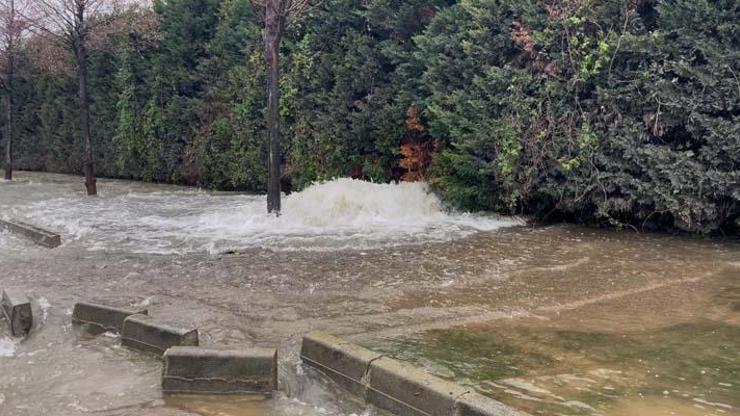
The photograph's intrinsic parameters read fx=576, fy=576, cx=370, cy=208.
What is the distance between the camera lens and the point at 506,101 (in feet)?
32.9

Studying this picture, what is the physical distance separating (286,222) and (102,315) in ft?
18.1

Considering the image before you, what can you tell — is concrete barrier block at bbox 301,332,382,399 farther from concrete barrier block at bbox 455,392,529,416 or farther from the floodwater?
concrete barrier block at bbox 455,392,529,416

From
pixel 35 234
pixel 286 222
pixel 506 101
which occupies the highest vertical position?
pixel 506 101

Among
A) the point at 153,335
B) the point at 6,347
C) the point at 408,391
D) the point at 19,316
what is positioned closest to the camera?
the point at 408,391

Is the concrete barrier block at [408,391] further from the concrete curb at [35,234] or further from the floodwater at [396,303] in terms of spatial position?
the concrete curb at [35,234]

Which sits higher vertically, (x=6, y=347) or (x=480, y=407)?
(x=480, y=407)

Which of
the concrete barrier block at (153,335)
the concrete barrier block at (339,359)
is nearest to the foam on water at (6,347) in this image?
the concrete barrier block at (153,335)

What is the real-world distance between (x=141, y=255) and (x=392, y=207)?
189 inches

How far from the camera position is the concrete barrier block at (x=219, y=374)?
3.80 m

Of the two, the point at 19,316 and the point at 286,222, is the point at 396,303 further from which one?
the point at 286,222

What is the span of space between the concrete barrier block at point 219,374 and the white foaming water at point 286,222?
440 centimetres

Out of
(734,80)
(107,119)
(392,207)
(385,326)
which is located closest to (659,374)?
(385,326)

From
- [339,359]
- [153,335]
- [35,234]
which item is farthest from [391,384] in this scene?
[35,234]

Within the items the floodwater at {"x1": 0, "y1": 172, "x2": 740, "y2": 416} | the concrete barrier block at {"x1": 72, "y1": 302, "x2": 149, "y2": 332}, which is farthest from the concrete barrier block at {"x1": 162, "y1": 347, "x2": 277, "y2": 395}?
the concrete barrier block at {"x1": 72, "y1": 302, "x2": 149, "y2": 332}
